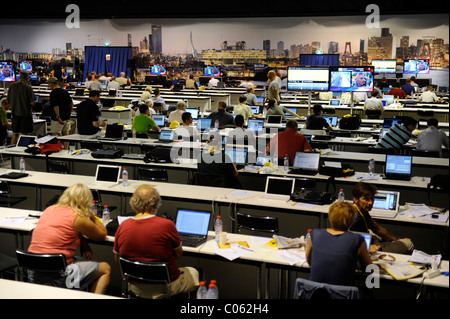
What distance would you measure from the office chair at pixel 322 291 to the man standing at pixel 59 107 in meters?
7.59

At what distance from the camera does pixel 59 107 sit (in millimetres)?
9867

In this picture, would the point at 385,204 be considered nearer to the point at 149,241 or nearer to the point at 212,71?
the point at 149,241

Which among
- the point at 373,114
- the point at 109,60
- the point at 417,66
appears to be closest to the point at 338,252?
the point at 373,114

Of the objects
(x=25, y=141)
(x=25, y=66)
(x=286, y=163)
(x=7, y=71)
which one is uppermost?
(x=25, y=66)

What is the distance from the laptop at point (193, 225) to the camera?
171 inches

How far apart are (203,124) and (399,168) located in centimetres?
470

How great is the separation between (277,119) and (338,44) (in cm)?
1236

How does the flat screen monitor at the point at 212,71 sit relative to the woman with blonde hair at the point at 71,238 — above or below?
Answer: above

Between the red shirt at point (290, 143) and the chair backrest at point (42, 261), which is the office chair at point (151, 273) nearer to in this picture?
the chair backrest at point (42, 261)

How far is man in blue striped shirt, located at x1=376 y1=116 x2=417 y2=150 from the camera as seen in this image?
795cm

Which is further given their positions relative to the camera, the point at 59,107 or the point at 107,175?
the point at 59,107

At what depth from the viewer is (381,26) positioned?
820 inches

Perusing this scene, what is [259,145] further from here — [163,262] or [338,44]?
[338,44]

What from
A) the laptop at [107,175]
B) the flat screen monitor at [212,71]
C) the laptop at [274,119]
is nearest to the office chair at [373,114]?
the laptop at [274,119]
